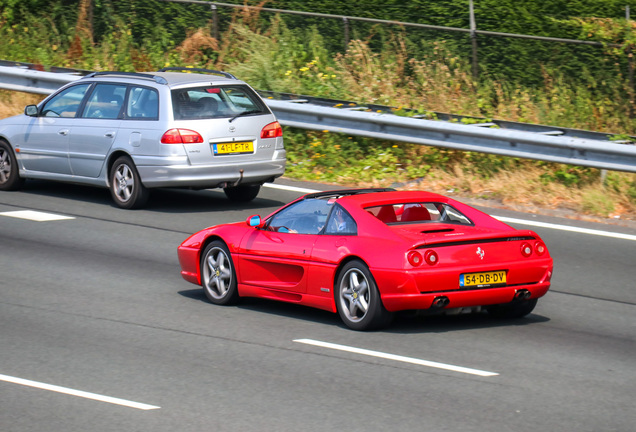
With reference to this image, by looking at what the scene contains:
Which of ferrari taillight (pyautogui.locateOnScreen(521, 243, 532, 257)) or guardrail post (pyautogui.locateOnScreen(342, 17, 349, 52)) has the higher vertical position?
guardrail post (pyautogui.locateOnScreen(342, 17, 349, 52))

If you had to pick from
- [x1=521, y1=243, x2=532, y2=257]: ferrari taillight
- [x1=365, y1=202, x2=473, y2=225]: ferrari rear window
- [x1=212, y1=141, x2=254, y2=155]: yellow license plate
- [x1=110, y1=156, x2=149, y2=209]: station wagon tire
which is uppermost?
[x1=365, y1=202, x2=473, y2=225]: ferrari rear window

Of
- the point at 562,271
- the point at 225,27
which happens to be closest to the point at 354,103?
the point at 225,27

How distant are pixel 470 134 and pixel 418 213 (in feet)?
21.2

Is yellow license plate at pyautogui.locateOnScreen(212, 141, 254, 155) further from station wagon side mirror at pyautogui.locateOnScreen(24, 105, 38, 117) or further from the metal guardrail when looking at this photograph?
station wagon side mirror at pyautogui.locateOnScreen(24, 105, 38, 117)

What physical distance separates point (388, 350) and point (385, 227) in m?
1.05

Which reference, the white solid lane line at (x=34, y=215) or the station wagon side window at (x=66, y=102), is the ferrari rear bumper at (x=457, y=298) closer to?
the white solid lane line at (x=34, y=215)

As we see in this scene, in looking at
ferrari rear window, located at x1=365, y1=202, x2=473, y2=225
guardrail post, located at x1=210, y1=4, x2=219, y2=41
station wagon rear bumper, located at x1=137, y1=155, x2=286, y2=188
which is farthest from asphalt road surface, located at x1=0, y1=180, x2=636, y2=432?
guardrail post, located at x1=210, y1=4, x2=219, y2=41

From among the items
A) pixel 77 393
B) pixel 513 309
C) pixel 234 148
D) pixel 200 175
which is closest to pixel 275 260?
pixel 513 309

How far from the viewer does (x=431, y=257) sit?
8.23 m

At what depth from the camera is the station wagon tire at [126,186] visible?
14.0 metres

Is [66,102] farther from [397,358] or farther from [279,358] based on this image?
[397,358]

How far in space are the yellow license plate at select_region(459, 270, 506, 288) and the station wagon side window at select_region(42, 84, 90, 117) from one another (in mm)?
8174

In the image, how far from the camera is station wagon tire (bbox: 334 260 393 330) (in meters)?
8.38

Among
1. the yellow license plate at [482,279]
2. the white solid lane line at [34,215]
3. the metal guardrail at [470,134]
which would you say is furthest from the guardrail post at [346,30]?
the yellow license plate at [482,279]
